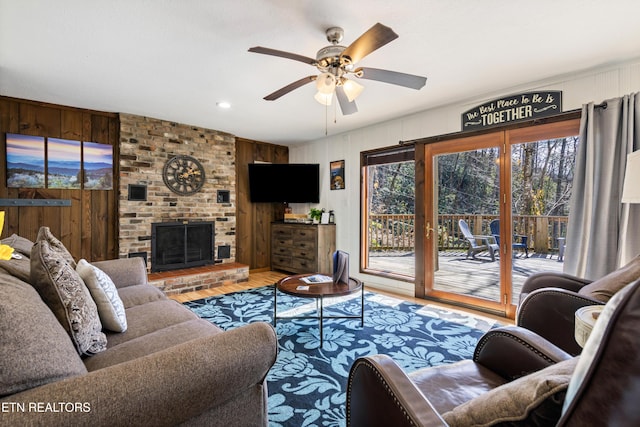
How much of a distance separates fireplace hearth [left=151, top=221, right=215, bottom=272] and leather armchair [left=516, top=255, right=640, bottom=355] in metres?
4.12

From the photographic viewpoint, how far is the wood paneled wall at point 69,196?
3350 millimetres

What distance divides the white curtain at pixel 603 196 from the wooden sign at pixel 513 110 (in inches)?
11.7

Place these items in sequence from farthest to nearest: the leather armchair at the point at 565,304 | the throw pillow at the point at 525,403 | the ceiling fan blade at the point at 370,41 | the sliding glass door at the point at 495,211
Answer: the sliding glass door at the point at 495,211 → the leather armchair at the point at 565,304 → the ceiling fan blade at the point at 370,41 → the throw pillow at the point at 525,403

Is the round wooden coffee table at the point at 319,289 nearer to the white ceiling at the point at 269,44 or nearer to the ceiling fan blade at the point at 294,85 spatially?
the ceiling fan blade at the point at 294,85

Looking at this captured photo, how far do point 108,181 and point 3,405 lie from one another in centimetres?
391

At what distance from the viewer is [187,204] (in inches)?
177

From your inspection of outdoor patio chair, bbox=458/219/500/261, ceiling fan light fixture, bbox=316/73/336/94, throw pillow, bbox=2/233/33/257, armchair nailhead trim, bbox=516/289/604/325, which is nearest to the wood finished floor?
outdoor patio chair, bbox=458/219/500/261

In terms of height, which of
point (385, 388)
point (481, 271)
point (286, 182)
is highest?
point (286, 182)

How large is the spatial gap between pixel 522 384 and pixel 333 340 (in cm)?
207

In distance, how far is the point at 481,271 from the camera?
357 cm

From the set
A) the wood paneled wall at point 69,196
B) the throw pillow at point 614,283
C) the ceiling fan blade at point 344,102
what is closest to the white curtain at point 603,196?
the throw pillow at point 614,283

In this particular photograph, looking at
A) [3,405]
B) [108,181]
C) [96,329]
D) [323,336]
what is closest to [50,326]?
[3,405]

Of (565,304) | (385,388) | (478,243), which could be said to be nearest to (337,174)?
(478,243)

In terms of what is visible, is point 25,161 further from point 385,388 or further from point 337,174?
point 385,388
